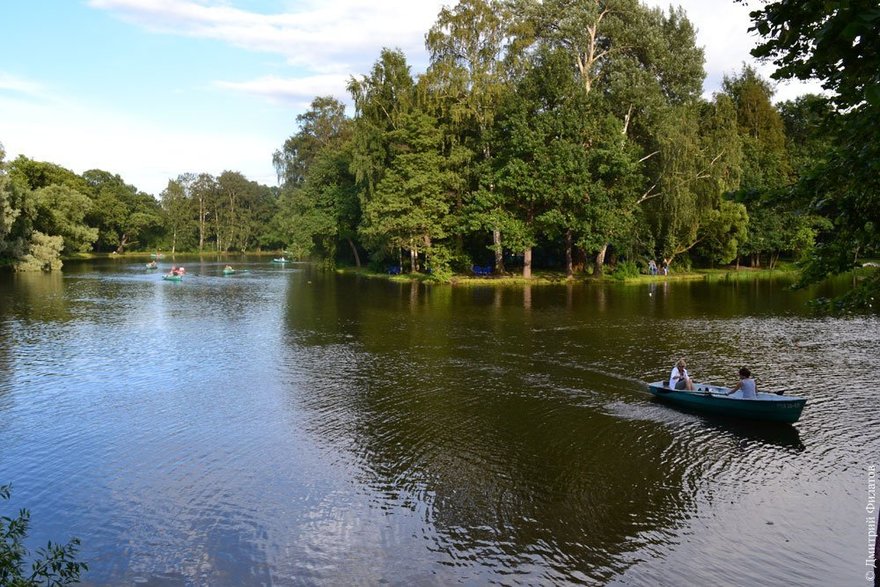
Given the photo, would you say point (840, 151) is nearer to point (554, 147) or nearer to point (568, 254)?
point (554, 147)

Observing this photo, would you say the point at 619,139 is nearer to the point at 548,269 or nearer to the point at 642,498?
the point at 548,269

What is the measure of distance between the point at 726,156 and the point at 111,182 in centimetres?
12034

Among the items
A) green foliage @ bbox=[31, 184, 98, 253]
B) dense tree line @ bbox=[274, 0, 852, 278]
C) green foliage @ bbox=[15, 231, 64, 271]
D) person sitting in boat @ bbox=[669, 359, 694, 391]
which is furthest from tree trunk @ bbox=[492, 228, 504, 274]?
green foliage @ bbox=[31, 184, 98, 253]

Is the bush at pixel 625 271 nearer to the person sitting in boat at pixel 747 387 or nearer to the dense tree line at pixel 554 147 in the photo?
the dense tree line at pixel 554 147

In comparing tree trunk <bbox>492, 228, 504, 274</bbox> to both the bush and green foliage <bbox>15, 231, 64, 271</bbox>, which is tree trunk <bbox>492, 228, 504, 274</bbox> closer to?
the bush

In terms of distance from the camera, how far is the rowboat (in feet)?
Answer: 58.7

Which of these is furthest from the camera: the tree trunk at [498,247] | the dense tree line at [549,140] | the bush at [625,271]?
the bush at [625,271]

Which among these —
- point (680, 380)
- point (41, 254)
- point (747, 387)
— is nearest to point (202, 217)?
point (41, 254)

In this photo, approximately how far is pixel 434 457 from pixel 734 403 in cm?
953

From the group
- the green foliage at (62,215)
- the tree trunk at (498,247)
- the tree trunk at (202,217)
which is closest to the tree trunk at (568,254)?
the tree trunk at (498,247)

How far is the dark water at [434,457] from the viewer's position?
1141cm

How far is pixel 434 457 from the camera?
53.5 feet

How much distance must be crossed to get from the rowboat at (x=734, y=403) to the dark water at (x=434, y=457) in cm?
49

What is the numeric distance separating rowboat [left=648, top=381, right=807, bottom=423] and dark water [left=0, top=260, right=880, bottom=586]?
49 cm
